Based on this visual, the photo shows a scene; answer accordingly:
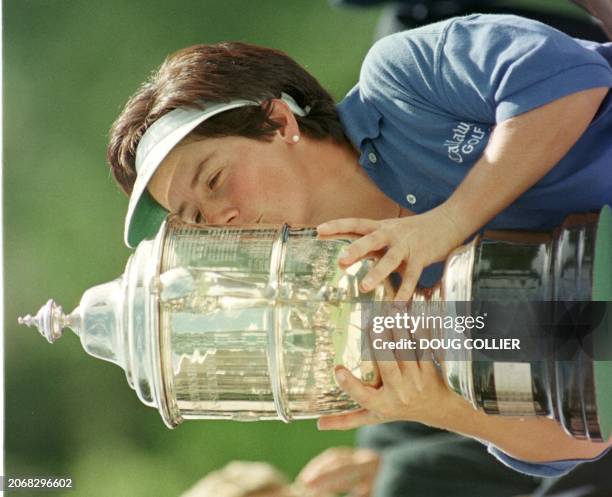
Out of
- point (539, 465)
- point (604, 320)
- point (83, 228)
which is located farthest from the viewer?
point (83, 228)

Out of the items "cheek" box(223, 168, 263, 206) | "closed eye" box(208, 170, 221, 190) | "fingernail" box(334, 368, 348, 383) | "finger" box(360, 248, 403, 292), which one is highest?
"closed eye" box(208, 170, 221, 190)

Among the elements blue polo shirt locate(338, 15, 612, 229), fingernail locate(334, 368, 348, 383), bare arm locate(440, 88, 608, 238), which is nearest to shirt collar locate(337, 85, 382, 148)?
blue polo shirt locate(338, 15, 612, 229)

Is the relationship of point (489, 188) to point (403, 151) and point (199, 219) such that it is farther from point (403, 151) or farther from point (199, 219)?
point (199, 219)

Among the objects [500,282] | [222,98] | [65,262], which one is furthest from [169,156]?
[500,282]

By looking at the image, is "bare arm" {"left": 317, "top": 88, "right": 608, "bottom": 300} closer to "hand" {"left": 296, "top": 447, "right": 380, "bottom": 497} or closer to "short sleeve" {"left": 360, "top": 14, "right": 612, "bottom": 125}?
"short sleeve" {"left": 360, "top": 14, "right": 612, "bottom": 125}

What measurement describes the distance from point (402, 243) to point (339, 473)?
Answer: 274 millimetres

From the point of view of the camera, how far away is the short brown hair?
29.2 inches

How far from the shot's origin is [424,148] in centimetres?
73

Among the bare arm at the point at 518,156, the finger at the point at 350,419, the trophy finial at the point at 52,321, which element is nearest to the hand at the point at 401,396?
the finger at the point at 350,419

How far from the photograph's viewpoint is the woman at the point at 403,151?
0.66m

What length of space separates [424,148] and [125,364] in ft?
0.90

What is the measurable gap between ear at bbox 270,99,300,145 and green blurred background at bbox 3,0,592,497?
8cm

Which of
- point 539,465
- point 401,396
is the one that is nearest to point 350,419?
point 401,396

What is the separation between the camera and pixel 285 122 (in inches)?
30.0
